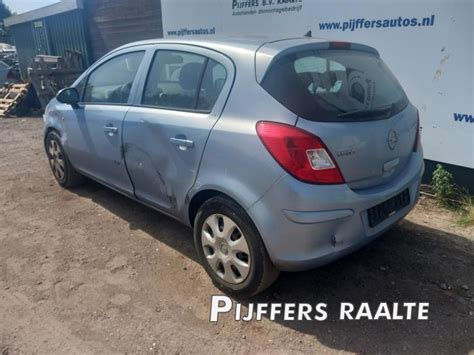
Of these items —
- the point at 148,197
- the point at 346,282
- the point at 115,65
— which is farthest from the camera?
the point at 115,65

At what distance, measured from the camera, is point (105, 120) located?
11.7 ft

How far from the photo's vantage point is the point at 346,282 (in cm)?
289

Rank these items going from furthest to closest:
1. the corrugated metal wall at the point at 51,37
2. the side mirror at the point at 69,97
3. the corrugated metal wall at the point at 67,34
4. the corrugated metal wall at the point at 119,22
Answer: the corrugated metal wall at the point at 51,37 < the corrugated metal wall at the point at 67,34 < the corrugated metal wall at the point at 119,22 < the side mirror at the point at 69,97

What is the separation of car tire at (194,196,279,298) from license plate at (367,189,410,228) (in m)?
0.70

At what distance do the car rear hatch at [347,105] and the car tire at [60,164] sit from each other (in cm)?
301

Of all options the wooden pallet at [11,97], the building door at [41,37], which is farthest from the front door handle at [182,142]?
the building door at [41,37]

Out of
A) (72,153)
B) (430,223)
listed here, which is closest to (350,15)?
(430,223)

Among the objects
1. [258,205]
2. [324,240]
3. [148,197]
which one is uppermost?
[258,205]

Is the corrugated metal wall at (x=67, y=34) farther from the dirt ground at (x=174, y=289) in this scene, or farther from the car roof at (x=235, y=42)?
the car roof at (x=235, y=42)

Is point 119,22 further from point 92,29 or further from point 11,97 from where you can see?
point 11,97

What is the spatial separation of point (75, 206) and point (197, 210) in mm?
2074

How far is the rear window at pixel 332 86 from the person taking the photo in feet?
7.63

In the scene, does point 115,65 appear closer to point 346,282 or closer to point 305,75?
point 305,75

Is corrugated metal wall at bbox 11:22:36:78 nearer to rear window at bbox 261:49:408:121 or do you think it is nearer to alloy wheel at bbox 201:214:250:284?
alloy wheel at bbox 201:214:250:284
